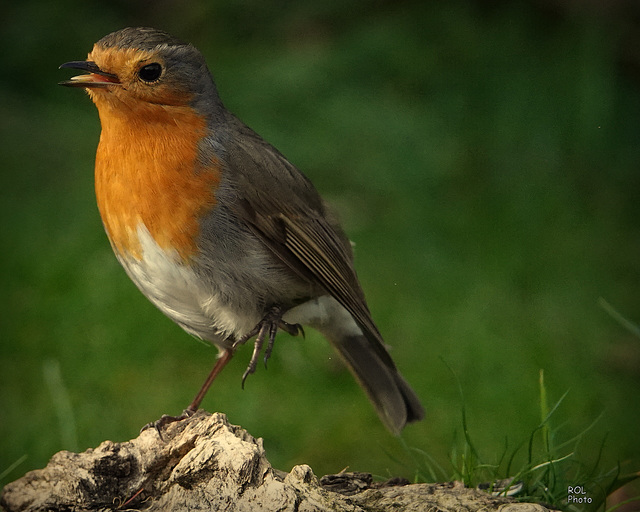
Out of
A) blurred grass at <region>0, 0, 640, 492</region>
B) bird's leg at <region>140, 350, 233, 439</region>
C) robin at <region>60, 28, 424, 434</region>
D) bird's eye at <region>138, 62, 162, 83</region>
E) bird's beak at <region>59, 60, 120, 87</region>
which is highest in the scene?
bird's beak at <region>59, 60, 120, 87</region>

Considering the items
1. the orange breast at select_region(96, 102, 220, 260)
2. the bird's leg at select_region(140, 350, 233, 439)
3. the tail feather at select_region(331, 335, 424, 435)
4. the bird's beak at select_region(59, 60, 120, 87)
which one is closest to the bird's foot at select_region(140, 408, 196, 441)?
the bird's leg at select_region(140, 350, 233, 439)

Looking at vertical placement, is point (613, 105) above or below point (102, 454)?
below

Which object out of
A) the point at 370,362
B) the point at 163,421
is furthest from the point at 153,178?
the point at 370,362

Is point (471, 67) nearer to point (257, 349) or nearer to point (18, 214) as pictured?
point (18, 214)

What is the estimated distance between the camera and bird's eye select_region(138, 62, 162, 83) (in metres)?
3.07

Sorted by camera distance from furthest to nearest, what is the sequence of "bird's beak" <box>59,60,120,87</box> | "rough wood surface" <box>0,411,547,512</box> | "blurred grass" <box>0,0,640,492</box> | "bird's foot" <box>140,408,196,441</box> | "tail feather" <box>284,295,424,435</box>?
"blurred grass" <box>0,0,640,492</box>
"tail feather" <box>284,295,424,435</box>
"bird's beak" <box>59,60,120,87</box>
"bird's foot" <box>140,408,196,441</box>
"rough wood surface" <box>0,411,547,512</box>

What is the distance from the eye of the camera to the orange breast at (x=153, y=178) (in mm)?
3010

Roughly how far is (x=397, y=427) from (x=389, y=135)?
2.96 m

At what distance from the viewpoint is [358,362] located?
371cm

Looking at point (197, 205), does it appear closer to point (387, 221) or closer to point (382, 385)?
point (382, 385)

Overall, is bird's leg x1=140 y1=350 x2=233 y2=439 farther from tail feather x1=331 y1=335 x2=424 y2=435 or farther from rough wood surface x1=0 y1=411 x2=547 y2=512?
tail feather x1=331 y1=335 x2=424 y2=435

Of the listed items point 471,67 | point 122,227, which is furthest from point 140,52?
point 471,67

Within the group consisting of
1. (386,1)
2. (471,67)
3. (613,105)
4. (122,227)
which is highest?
(122,227)

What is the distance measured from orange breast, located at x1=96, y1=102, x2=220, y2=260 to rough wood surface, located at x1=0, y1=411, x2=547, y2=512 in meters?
0.59
